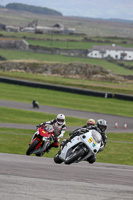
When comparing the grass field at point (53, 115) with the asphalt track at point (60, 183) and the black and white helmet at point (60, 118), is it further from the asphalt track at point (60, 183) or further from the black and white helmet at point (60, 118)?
the asphalt track at point (60, 183)

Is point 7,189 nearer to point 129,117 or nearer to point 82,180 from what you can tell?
point 82,180

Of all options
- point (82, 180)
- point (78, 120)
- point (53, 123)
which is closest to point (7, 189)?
point (82, 180)

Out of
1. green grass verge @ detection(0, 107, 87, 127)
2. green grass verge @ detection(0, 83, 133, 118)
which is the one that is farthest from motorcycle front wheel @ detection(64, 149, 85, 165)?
green grass verge @ detection(0, 83, 133, 118)

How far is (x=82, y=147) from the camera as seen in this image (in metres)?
10.8

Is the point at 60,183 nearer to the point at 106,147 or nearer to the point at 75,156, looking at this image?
the point at 75,156

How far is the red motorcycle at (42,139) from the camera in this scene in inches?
541

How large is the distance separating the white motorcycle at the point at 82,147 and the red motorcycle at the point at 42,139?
2.62 metres

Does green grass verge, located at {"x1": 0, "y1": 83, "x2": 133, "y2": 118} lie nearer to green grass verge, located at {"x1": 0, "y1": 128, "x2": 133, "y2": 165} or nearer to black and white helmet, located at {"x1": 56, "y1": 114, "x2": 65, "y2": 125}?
green grass verge, located at {"x1": 0, "y1": 128, "x2": 133, "y2": 165}

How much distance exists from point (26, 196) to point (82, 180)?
207 cm

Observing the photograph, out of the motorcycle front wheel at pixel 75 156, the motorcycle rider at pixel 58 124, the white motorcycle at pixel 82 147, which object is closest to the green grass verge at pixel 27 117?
the motorcycle rider at pixel 58 124

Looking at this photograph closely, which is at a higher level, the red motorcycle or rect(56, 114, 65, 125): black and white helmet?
rect(56, 114, 65, 125): black and white helmet

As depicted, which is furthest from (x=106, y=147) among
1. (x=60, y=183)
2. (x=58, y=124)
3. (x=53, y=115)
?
(x=60, y=183)

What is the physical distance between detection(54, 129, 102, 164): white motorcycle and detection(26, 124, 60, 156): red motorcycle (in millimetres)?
2618

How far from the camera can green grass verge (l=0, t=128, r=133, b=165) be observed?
19.7 m
